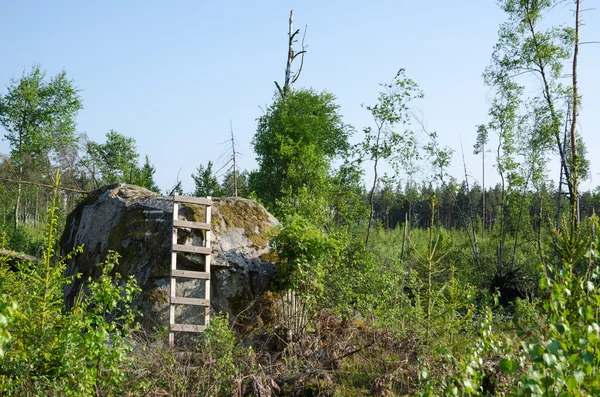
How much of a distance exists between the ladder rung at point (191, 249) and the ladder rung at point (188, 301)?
0.69 meters

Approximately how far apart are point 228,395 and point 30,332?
218cm

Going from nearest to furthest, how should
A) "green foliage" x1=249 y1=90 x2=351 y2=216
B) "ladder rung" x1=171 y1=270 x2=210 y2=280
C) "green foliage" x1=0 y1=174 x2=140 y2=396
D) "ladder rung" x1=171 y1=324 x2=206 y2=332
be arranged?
"green foliage" x1=0 y1=174 x2=140 y2=396 → "ladder rung" x1=171 y1=324 x2=206 y2=332 → "ladder rung" x1=171 y1=270 x2=210 y2=280 → "green foliage" x1=249 y1=90 x2=351 y2=216

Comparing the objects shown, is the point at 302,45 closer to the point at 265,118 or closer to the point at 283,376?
the point at 265,118

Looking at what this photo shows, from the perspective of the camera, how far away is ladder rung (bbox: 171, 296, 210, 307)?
9.02 meters

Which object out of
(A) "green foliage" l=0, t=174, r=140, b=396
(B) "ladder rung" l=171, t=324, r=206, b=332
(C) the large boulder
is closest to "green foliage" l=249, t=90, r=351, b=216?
(C) the large boulder

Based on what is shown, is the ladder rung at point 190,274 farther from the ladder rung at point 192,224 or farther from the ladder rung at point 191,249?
the ladder rung at point 192,224

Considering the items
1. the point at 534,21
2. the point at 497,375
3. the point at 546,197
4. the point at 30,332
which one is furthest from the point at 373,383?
the point at 546,197

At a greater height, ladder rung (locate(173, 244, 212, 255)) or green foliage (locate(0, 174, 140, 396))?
ladder rung (locate(173, 244, 212, 255))

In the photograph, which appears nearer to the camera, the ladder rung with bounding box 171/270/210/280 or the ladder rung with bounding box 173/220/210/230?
the ladder rung with bounding box 171/270/210/280

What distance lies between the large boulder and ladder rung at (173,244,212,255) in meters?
0.20

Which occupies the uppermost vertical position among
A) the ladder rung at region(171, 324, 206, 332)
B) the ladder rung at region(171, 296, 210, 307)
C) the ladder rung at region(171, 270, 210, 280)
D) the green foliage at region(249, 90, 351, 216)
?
the green foliage at region(249, 90, 351, 216)

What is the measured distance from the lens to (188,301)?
909 centimetres

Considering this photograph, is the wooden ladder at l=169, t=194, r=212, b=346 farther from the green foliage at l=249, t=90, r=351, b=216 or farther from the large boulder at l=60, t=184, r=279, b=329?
the green foliage at l=249, t=90, r=351, b=216

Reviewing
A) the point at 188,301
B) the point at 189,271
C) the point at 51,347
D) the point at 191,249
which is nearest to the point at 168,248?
the point at 191,249
